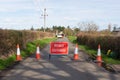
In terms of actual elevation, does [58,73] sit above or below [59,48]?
below

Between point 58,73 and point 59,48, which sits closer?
point 58,73

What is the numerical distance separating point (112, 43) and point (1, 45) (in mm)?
8193

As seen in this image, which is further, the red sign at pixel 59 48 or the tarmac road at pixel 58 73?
the red sign at pixel 59 48

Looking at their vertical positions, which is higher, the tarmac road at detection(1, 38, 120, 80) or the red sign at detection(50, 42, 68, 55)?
the red sign at detection(50, 42, 68, 55)

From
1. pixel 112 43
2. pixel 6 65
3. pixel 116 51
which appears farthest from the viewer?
pixel 112 43

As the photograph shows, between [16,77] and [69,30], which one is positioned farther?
[69,30]

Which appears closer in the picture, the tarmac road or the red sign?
the tarmac road

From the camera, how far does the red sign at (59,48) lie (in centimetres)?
1706

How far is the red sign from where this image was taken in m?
17.1

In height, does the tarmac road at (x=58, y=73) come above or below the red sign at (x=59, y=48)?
below

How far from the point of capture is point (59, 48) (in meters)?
17.1

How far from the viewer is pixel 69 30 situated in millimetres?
155750

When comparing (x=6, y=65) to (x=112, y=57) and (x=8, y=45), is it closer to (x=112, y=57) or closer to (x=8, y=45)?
(x=8, y=45)

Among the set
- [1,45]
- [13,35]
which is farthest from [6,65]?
[13,35]
